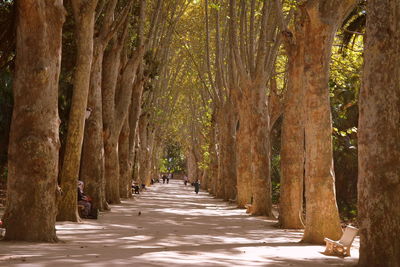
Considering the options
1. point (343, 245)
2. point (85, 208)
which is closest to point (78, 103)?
point (85, 208)

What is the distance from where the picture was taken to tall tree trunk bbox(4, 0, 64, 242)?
31.9ft

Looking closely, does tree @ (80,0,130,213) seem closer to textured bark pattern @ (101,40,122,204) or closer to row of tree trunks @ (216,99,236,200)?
textured bark pattern @ (101,40,122,204)

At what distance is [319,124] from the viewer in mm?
11852

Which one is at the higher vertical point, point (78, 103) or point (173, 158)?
point (173, 158)

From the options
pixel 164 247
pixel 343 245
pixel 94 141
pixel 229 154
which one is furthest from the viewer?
pixel 229 154

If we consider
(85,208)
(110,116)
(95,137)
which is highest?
(110,116)

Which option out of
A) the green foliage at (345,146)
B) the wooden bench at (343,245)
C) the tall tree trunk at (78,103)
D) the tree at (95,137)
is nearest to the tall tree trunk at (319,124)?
the wooden bench at (343,245)

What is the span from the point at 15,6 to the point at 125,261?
17.2 feet

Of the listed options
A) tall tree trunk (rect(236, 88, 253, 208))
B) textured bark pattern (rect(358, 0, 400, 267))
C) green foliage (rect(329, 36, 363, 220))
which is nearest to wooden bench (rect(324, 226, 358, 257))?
textured bark pattern (rect(358, 0, 400, 267))

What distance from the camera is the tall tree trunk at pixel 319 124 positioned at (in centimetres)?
1180

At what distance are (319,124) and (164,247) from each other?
3.98 metres

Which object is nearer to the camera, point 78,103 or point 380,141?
point 380,141

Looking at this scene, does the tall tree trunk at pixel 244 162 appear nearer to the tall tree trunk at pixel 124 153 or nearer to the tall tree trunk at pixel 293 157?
the tall tree trunk at pixel 124 153

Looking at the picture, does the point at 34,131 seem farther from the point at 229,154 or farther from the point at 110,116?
the point at 229,154
